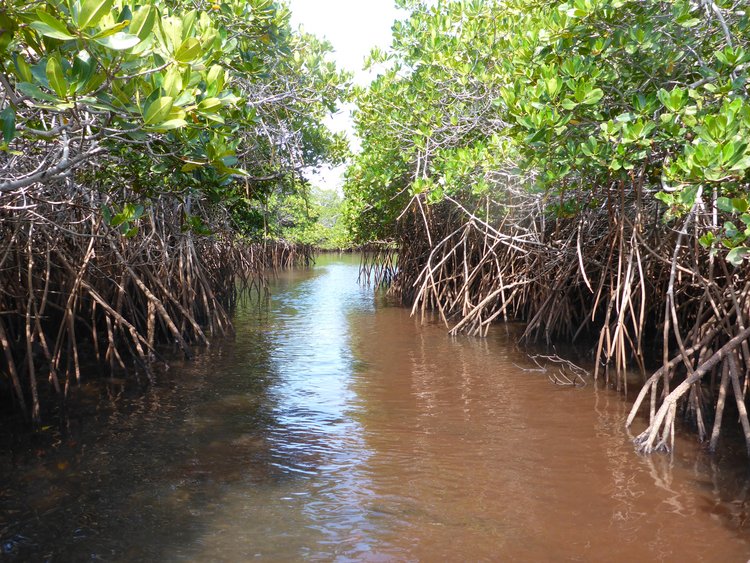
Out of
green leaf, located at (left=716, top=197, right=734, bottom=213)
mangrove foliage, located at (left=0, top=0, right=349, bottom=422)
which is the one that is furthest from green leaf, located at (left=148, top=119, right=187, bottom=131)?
green leaf, located at (left=716, top=197, right=734, bottom=213)

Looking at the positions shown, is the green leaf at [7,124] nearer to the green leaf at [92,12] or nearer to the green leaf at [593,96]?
the green leaf at [92,12]

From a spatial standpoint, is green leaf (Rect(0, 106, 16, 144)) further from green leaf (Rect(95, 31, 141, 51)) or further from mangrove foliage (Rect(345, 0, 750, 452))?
mangrove foliage (Rect(345, 0, 750, 452))

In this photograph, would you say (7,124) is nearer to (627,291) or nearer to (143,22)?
(143,22)

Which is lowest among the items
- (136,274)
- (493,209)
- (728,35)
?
(136,274)

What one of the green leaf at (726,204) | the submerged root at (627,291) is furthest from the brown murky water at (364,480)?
the green leaf at (726,204)

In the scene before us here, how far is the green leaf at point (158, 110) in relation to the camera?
210 cm

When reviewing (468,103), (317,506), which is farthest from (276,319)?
A: (317,506)

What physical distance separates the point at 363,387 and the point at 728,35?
12.1ft

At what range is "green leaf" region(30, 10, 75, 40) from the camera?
1790 millimetres

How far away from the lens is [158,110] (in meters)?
2.12

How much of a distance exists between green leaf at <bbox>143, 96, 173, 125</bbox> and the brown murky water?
1.78m

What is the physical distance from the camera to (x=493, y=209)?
880 centimetres

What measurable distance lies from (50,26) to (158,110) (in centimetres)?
40

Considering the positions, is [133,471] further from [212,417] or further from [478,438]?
Result: [478,438]
